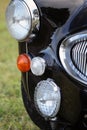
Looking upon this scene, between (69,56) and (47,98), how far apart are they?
27cm

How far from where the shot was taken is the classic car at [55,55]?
273 cm

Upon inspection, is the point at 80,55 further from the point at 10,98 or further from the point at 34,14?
the point at 10,98

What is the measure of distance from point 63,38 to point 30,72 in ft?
1.24

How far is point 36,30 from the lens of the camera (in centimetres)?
293

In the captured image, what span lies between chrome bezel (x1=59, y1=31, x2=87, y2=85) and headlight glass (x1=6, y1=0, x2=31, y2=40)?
0.25m

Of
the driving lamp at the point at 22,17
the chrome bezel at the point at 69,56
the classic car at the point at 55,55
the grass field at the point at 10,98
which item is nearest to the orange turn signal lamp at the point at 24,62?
the classic car at the point at 55,55

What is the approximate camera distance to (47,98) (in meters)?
2.86

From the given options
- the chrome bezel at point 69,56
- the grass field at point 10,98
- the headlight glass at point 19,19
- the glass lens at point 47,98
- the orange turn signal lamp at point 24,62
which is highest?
the headlight glass at point 19,19

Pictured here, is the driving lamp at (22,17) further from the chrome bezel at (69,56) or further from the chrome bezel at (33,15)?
the chrome bezel at (69,56)

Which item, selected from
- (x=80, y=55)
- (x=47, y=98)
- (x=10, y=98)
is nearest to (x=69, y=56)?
(x=80, y=55)

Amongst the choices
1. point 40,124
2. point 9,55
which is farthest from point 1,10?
point 40,124

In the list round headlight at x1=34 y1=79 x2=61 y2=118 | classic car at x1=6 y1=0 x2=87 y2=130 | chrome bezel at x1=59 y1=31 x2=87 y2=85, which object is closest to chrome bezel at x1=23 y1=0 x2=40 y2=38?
classic car at x1=6 y1=0 x2=87 y2=130

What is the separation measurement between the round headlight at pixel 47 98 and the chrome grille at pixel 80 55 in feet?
0.58

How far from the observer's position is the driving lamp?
290 centimetres
